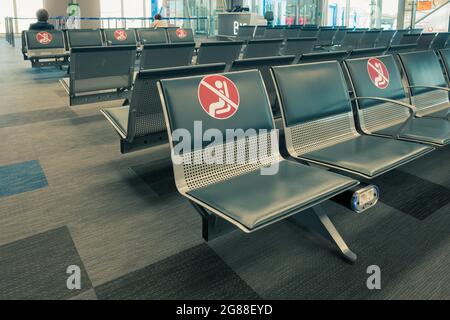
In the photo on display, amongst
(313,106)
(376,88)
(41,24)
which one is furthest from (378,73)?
(41,24)

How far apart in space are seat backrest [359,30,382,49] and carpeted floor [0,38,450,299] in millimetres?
4097

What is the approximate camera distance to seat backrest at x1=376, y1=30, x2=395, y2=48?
264 inches

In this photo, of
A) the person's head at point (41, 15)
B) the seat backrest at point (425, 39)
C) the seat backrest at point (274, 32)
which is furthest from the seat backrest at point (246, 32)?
the person's head at point (41, 15)

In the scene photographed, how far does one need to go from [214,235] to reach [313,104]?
3.32 ft

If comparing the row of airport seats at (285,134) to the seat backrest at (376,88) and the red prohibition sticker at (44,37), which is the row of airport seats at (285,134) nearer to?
the seat backrest at (376,88)

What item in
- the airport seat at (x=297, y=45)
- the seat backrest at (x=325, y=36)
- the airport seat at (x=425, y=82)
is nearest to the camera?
the airport seat at (x=425, y=82)

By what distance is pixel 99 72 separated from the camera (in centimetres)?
365

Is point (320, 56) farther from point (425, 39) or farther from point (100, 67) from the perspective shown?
point (425, 39)

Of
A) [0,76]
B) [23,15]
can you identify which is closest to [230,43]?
[0,76]

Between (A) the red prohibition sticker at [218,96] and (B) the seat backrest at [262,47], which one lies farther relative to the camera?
(B) the seat backrest at [262,47]

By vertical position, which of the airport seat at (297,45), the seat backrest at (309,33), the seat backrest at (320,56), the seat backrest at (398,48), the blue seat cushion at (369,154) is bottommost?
the blue seat cushion at (369,154)

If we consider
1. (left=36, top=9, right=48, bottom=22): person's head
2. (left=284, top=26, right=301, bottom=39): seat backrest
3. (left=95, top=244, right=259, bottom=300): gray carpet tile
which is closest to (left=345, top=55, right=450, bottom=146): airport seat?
(left=95, top=244, right=259, bottom=300): gray carpet tile

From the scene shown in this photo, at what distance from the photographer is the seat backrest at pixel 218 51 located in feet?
11.2

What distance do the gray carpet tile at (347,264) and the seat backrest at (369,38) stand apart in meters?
5.00
